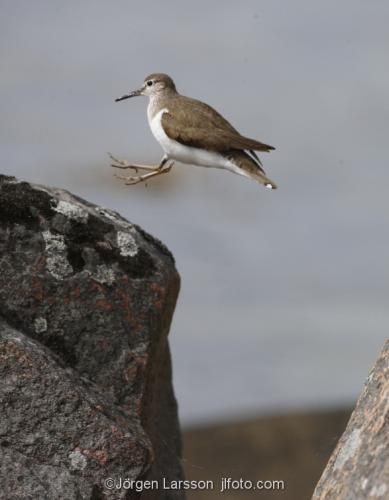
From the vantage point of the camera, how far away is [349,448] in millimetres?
6453

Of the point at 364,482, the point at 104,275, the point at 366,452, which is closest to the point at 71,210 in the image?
the point at 104,275

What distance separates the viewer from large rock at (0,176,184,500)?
24.0ft

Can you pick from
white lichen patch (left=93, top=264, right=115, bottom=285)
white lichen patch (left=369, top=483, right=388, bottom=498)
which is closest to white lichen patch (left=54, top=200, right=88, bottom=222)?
white lichen patch (left=93, top=264, right=115, bottom=285)

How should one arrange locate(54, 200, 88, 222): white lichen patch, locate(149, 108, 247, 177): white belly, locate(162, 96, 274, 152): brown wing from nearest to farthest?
locate(54, 200, 88, 222): white lichen patch, locate(162, 96, 274, 152): brown wing, locate(149, 108, 247, 177): white belly

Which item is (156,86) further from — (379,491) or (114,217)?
(379,491)

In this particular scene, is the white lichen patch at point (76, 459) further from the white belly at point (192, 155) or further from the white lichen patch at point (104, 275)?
the white belly at point (192, 155)

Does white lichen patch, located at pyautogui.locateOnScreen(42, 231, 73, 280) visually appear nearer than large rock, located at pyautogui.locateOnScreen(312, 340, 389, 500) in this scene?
No

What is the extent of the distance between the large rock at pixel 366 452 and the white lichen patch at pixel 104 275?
6.71ft

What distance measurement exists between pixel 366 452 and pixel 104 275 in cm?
252

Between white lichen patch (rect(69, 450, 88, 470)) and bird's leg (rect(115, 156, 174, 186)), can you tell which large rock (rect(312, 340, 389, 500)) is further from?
bird's leg (rect(115, 156, 174, 186))

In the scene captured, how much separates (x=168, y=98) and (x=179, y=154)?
2.16ft

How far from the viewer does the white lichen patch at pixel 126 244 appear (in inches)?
318

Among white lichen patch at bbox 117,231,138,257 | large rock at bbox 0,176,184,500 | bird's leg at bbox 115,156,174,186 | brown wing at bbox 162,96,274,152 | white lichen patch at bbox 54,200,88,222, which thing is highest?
brown wing at bbox 162,96,274,152

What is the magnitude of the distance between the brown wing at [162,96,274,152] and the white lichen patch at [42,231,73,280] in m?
1.23
